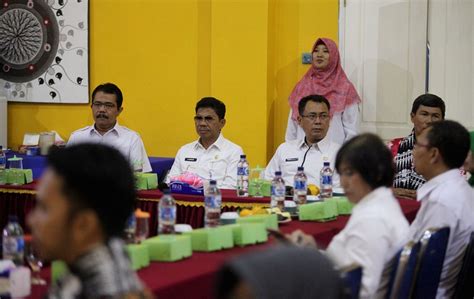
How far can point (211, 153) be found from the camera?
18.0 ft

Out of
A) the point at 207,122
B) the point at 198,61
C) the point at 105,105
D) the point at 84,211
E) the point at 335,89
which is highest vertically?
the point at 198,61

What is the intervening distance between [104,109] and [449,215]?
10.00 feet

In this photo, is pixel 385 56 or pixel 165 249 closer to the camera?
pixel 165 249

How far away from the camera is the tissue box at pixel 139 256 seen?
101 inches

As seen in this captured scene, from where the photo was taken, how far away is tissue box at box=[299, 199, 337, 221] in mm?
3705

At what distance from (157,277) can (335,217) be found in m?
1.50

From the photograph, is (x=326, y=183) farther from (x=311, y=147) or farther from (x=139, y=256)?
(x=139, y=256)

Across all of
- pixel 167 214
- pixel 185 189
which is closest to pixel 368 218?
pixel 167 214

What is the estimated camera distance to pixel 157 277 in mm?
2506

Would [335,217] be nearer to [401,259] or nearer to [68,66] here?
[401,259]

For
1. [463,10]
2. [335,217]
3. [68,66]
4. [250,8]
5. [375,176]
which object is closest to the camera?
[375,176]

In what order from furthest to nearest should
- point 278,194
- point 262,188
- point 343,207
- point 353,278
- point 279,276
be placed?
point 262,188, point 278,194, point 343,207, point 353,278, point 279,276

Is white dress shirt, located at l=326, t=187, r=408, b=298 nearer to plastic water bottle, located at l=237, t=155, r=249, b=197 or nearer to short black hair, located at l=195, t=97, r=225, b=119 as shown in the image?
plastic water bottle, located at l=237, t=155, r=249, b=197

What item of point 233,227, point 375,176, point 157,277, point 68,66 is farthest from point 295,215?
point 68,66
